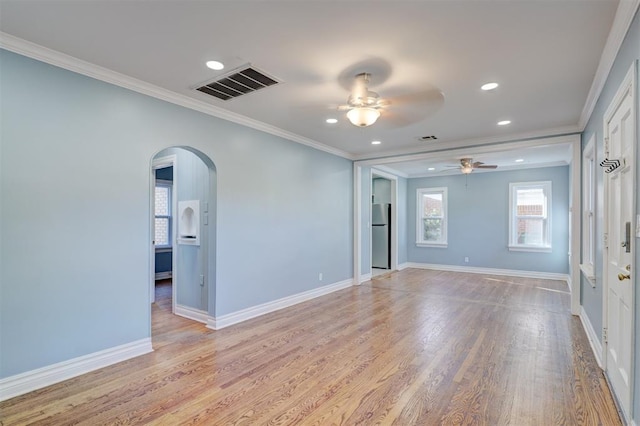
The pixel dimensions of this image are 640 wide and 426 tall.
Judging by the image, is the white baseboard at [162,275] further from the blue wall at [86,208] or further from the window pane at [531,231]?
the window pane at [531,231]

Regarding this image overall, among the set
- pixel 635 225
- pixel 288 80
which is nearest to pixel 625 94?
pixel 635 225

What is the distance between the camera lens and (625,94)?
2135mm

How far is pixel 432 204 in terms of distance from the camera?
886 cm

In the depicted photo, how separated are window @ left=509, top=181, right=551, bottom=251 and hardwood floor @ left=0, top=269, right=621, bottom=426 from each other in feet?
10.9

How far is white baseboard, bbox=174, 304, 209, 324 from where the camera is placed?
4184 mm

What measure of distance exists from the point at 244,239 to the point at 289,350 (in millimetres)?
1605

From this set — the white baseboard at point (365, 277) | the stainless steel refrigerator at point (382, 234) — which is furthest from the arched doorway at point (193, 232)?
the stainless steel refrigerator at point (382, 234)

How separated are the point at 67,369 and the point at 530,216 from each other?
28.0ft

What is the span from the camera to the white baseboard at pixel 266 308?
13.0 feet

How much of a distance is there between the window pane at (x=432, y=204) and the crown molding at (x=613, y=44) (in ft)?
17.1

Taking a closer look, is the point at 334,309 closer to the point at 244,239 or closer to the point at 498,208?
the point at 244,239

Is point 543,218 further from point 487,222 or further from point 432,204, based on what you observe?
point 432,204

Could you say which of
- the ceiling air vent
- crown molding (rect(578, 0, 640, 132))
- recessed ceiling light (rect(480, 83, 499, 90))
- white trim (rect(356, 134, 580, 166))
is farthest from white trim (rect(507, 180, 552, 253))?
the ceiling air vent

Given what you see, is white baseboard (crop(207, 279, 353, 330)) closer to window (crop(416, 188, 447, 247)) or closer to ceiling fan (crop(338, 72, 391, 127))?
ceiling fan (crop(338, 72, 391, 127))
